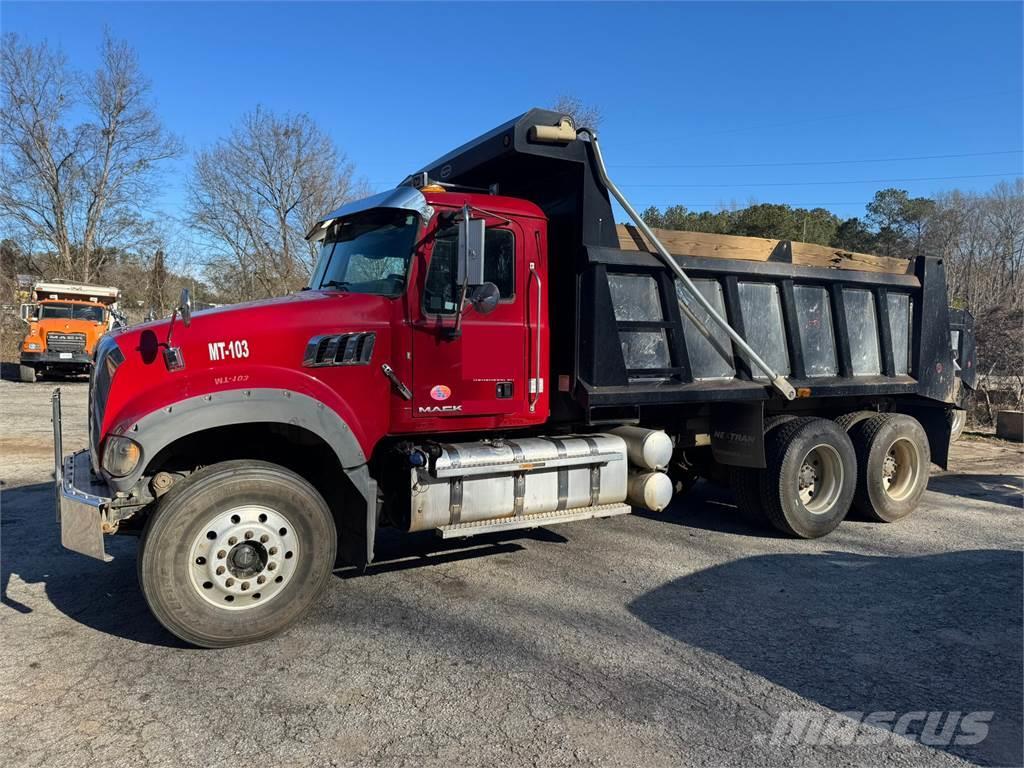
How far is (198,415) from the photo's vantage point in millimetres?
3916

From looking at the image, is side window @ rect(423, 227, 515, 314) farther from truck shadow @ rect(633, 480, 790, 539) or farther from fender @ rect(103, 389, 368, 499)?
truck shadow @ rect(633, 480, 790, 539)

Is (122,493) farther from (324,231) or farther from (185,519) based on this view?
(324,231)

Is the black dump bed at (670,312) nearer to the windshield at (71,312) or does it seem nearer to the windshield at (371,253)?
the windshield at (371,253)

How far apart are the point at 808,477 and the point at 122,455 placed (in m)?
5.84

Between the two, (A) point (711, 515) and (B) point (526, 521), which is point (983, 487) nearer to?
(A) point (711, 515)

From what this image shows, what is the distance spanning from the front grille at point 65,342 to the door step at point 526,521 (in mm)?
20726

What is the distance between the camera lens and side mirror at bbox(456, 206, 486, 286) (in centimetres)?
448

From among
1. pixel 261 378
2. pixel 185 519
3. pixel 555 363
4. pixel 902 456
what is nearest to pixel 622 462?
pixel 555 363

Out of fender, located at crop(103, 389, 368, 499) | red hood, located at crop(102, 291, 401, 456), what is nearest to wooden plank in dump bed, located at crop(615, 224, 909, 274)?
red hood, located at crop(102, 291, 401, 456)

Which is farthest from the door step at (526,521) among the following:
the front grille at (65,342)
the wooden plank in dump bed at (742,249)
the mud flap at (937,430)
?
the front grille at (65,342)

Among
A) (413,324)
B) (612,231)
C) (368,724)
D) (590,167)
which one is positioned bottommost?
(368,724)

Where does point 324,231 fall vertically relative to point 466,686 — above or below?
above

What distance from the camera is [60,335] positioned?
20.8 meters

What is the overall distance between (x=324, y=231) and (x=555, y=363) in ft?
7.15
